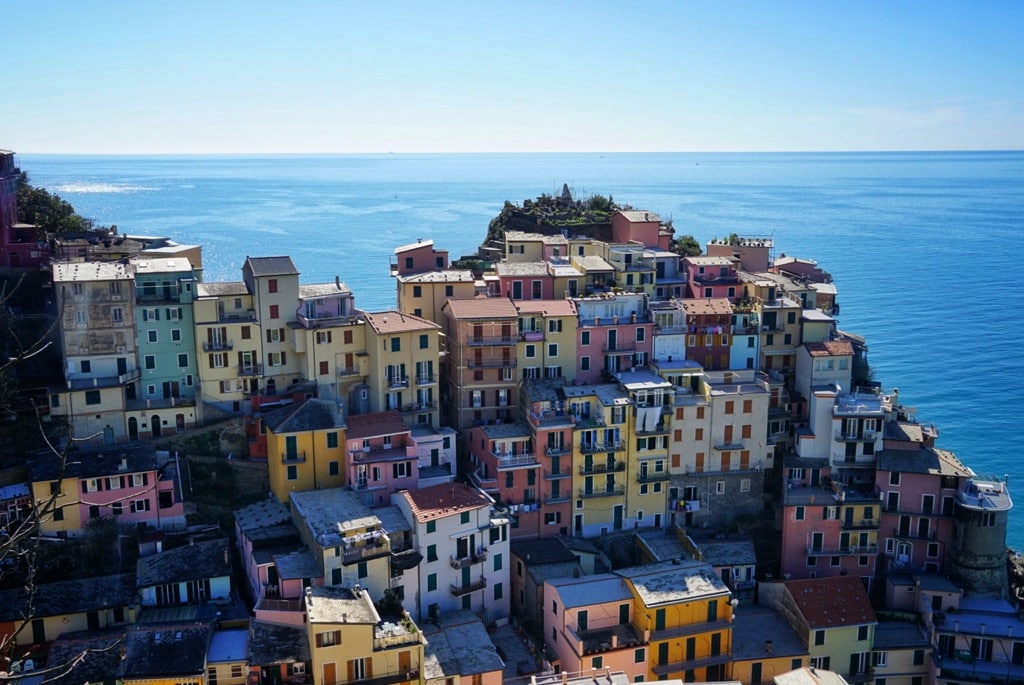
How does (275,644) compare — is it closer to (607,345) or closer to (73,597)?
(73,597)

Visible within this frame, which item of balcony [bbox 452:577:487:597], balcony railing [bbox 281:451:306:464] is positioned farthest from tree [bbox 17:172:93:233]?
balcony [bbox 452:577:487:597]

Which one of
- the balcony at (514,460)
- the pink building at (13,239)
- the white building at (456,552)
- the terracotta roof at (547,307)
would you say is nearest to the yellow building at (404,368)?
the balcony at (514,460)

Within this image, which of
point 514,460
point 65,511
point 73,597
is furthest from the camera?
point 514,460

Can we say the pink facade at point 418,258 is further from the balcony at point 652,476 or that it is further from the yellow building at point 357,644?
the yellow building at point 357,644

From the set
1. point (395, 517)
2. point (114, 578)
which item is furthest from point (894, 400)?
point (114, 578)

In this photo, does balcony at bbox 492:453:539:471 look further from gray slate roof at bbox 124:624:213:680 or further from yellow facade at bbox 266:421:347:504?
gray slate roof at bbox 124:624:213:680

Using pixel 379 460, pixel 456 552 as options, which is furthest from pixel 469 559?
pixel 379 460
